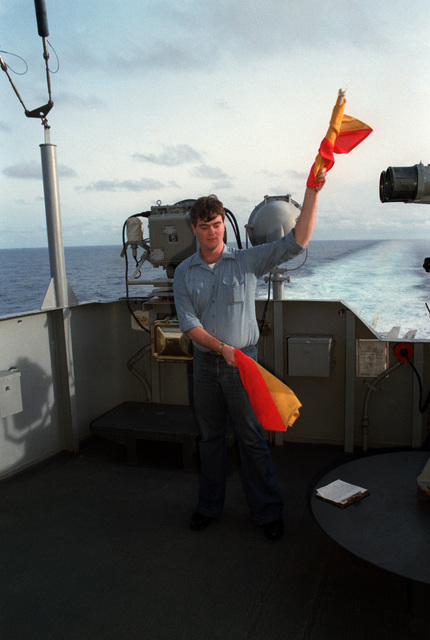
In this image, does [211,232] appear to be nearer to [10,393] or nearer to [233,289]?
[233,289]

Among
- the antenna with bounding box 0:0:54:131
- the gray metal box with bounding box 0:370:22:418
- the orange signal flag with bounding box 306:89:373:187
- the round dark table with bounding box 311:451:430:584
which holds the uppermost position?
the antenna with bounding box 0:0:54:131

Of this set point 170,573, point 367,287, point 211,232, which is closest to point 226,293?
point 211,232

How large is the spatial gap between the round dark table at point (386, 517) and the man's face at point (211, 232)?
121 cm

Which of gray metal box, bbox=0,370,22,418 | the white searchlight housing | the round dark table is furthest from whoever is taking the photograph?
the white searchlight housing

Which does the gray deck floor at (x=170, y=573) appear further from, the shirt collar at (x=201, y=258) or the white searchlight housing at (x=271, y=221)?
the white searchlight housing at (x=271, y=221)

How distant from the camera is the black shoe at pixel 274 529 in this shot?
2499mm

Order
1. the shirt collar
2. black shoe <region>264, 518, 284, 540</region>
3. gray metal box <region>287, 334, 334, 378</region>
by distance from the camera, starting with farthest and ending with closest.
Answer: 1. gray metal box <region>287, 334, 334, 378</region>
2. black shoe <region>264, 518, 284, 540</region>
3. the shirt collar

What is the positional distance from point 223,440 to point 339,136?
156 cm

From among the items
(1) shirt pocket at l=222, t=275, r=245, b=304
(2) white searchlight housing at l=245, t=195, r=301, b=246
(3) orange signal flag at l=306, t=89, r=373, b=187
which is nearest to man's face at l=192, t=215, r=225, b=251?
(1) shirt pocket at l=222, t=275, r=245, b=304

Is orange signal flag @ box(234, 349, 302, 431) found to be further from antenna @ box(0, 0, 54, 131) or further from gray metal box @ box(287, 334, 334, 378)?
antenna @ box(0, 0, 54, 131)

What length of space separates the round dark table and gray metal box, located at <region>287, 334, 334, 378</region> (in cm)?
108

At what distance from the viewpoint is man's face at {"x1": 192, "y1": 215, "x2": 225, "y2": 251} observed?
231cm

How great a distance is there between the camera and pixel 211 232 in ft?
7.61

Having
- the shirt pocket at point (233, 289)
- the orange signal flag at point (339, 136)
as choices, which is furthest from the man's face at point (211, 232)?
the orange signal flag at point (339, 136)
